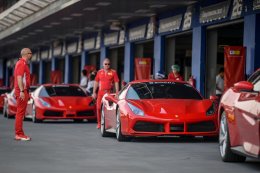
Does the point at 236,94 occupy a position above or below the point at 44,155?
above

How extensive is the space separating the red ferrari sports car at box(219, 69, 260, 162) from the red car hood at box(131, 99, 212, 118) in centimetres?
340

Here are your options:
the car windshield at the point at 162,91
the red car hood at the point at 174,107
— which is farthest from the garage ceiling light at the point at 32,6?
the red car hood at the point at 174,107

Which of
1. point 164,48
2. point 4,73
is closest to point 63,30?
point 164,48

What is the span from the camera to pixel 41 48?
175ft

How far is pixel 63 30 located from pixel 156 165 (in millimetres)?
28474

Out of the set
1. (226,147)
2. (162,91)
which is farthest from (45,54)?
(226,147)

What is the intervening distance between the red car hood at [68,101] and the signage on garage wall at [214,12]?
405 cm

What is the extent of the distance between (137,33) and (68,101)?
27.7ft

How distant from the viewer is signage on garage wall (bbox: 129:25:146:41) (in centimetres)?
3030

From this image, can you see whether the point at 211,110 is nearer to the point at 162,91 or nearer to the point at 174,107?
the point at 174,107

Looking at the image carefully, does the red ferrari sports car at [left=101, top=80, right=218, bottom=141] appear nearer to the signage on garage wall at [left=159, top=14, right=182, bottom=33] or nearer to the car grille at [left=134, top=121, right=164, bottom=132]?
the car grille at [left=134, top=121, right=164, bottom=132]

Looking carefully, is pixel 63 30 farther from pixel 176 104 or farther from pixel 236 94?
pixel 236 94

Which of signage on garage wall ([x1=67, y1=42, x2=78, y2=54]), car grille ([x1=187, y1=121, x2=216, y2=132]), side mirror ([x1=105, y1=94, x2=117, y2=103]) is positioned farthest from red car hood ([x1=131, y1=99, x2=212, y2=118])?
signage on garage wall ([x1=67, y1=42, x2=78, y2=54])

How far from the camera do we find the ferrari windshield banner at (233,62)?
62.2ft
